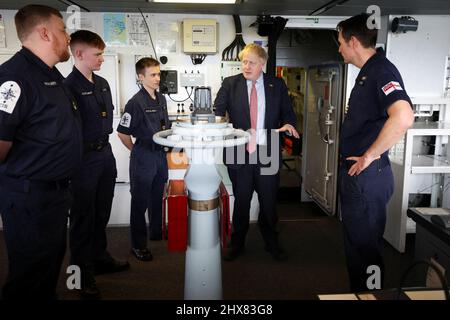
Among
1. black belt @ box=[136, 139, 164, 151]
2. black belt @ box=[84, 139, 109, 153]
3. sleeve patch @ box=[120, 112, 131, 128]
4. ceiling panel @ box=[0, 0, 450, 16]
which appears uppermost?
ceiling panel @ box=[0, 0, 450, 16]

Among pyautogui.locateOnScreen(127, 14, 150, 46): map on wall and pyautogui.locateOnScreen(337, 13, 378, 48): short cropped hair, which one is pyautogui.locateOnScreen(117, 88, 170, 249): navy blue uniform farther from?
pyautogui.locateOnScreen(337, 13, 378, 48): short cropped hair

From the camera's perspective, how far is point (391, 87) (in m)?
1.83

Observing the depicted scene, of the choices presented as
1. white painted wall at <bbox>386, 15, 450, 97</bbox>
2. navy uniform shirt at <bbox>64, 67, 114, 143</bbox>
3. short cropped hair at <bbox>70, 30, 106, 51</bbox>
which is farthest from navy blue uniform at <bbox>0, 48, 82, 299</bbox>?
white painted wall at <bbox>386, 15, 450, 97</bbox>

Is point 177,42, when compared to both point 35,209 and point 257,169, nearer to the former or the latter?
point 257,169

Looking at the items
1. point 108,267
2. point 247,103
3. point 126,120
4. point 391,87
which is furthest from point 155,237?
point 391,87

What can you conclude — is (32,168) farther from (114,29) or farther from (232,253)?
(114,29)

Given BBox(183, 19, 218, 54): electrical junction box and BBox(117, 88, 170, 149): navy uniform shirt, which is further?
BBox(183, 19, 218, 54): electrical junction box

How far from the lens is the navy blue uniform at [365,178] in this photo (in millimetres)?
1938

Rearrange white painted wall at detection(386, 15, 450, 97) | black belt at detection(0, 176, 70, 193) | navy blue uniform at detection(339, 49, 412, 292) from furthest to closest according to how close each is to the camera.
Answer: white painted wall at detection(386, 15, 450, 97) < navy blue uniform at detection(339, 49, 412, 292) < black belt at detection(0, 176, 70, 193)

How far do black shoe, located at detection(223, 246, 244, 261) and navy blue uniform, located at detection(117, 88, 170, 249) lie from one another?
2.19 feet

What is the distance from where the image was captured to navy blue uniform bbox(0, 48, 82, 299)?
1.68 m
